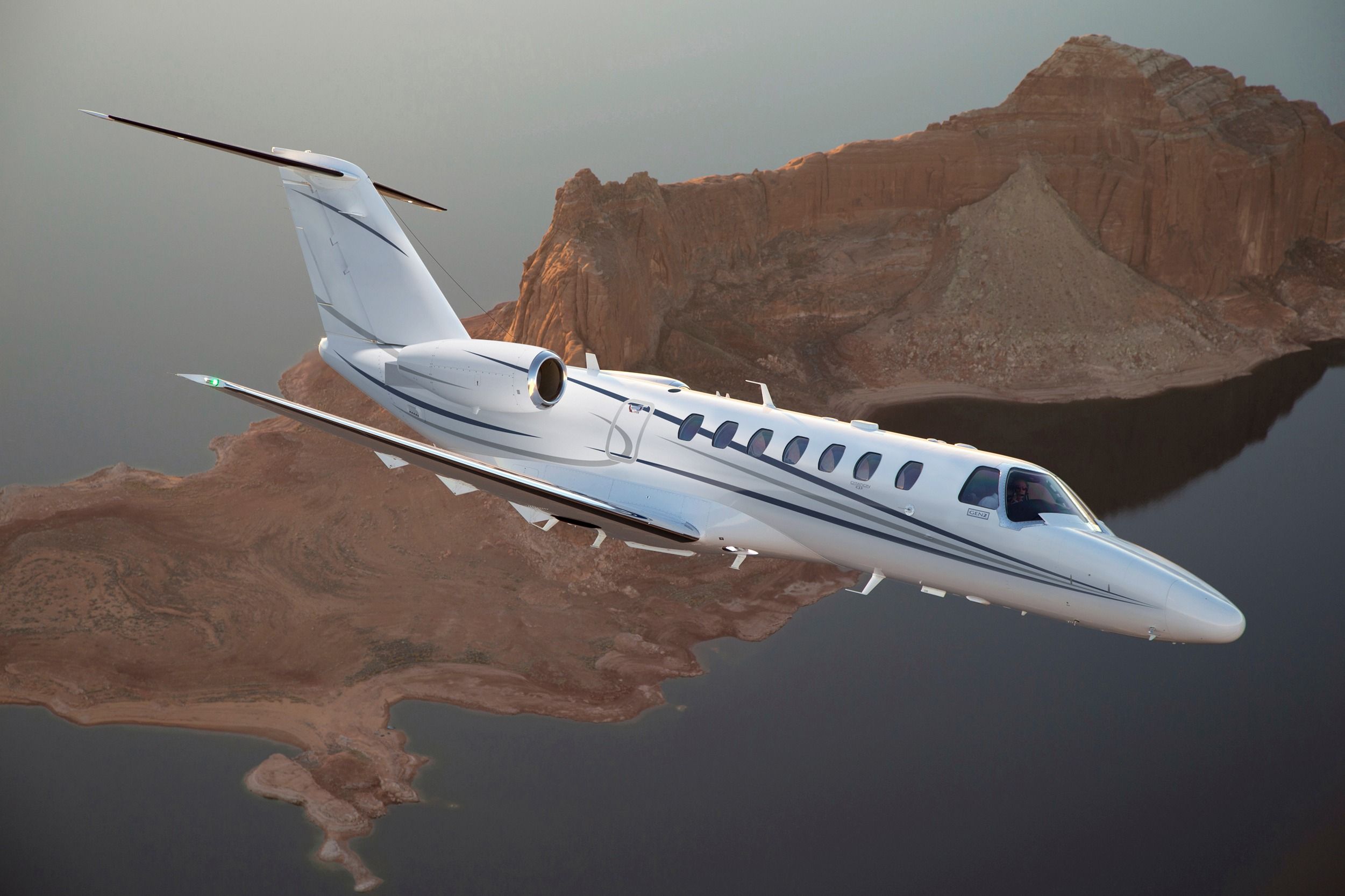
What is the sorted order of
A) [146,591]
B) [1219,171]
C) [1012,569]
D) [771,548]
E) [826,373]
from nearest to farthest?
[1012,569]
[771,548]
[146,591]
[826,373]
[1219,171]

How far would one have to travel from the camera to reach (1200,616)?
1403 cm

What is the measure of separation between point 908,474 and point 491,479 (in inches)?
269

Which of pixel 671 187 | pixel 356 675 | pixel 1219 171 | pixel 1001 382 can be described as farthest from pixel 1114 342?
pixel 356 675

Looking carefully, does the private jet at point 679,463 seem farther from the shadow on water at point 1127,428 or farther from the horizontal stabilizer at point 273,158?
the shadow on water at point 1127,428

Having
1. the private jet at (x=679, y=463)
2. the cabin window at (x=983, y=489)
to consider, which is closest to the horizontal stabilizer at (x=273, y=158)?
the private jet at (x=679, y=463)

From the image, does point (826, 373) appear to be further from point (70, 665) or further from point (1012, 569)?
point (70, 665)

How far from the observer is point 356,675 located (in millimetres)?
19922

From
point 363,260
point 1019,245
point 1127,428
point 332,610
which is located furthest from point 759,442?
point 1019,245

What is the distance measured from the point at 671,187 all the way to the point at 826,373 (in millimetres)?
8302

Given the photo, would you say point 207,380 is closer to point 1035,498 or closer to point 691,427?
point 691,427

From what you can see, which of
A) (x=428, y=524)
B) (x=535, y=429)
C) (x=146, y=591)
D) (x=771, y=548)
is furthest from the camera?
(x=428, y=524)

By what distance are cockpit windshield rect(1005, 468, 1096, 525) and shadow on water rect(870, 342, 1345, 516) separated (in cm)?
1175

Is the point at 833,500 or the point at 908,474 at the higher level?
the point at 908,474

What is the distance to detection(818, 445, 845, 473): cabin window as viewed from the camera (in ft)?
53.6
